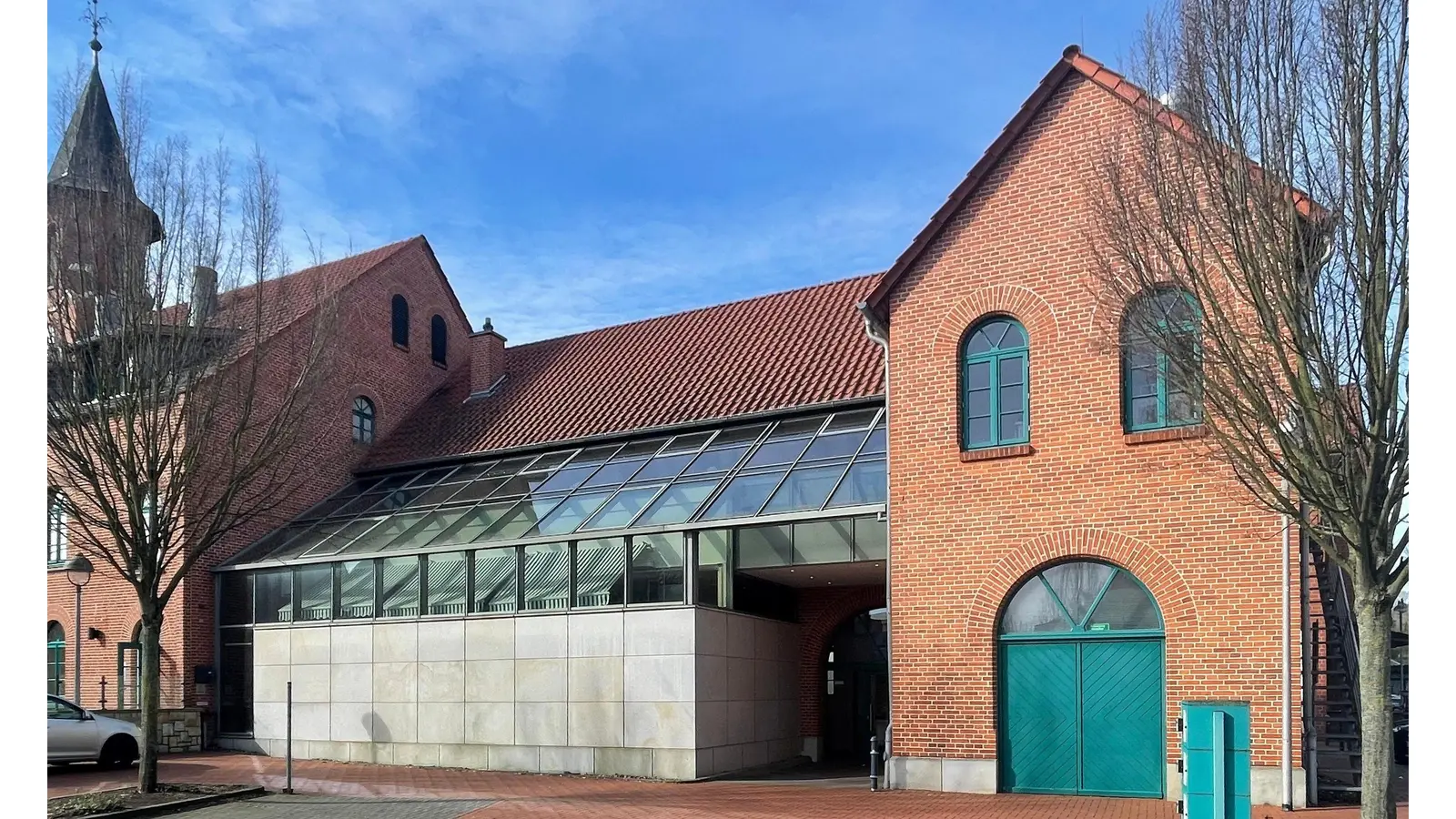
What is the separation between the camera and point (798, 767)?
20.5m

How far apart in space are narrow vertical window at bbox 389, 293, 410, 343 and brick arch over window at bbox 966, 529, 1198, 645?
58.0 ft

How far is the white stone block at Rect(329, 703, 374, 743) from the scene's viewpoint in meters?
20.4

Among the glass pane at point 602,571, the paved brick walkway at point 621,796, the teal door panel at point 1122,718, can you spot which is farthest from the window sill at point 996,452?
the glass pane at point 602,571

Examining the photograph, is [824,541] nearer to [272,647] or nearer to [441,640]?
[441,640]

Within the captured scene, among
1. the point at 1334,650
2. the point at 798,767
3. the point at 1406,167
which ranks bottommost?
the point at 798,767


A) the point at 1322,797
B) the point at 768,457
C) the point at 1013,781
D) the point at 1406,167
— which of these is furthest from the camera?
the point at 768,457

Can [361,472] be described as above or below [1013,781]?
above

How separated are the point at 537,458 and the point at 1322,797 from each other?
1483 cm

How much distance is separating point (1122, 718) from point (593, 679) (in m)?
7.74

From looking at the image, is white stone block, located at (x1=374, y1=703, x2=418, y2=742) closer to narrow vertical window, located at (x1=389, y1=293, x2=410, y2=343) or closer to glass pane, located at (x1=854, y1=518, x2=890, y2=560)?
glass pane, located at (x1=854, y1=518, x2=890, y2=560)

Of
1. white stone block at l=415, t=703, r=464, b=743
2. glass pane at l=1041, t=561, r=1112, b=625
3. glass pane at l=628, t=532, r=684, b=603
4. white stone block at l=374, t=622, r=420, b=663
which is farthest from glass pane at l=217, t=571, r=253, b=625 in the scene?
glass pane at l=1041, t=561, r=1112, b=625

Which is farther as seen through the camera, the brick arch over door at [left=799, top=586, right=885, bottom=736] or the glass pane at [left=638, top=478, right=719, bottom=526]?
the brick arch over door at [left=799, top=586, right=885, bottom=736]

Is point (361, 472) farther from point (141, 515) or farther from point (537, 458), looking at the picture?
point (141, 515)

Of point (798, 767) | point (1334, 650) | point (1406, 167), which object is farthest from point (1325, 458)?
point (798, 767)
